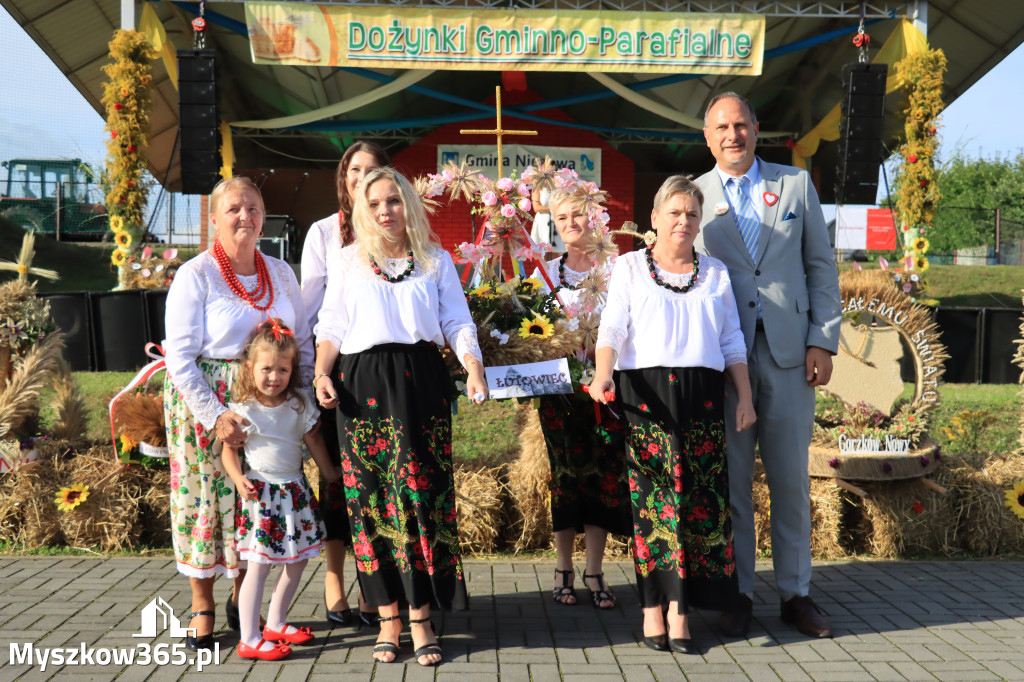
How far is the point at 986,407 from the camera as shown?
7.54m

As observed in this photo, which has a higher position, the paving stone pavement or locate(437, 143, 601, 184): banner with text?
locate(437, 143, 601, 184): banner with text

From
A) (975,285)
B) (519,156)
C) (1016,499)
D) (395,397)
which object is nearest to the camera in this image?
(395,397)

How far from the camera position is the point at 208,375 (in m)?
3.18

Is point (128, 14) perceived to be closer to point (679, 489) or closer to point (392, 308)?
point (392, 308)

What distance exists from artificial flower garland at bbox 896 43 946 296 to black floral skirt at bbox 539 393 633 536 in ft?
27.9

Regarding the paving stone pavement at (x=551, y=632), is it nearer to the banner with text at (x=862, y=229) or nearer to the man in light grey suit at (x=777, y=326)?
the man in light grey suit at (x=777, y=326)

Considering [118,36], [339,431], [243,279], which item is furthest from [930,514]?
[118,36]

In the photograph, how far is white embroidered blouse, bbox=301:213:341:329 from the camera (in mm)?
3449

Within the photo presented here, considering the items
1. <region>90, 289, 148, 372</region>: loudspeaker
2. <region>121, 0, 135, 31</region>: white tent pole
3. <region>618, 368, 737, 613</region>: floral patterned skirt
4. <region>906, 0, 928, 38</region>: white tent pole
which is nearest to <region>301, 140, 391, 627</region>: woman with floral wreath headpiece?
<region>618, 368, 737, 613</region>: floral patterned skirt

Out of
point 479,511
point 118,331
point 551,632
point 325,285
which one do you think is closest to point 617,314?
point 325,285

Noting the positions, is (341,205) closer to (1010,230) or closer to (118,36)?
(118,36)

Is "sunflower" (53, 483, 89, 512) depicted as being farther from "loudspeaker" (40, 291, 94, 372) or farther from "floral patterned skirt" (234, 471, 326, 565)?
"loudspeaker" (40, 291, 94, 372)

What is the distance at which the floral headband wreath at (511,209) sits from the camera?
3.75 meters

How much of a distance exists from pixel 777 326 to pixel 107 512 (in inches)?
142
